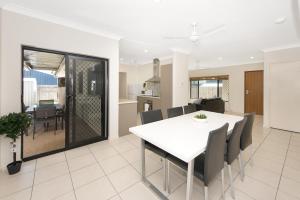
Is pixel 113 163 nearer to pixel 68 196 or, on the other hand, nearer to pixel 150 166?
pixel 150 166

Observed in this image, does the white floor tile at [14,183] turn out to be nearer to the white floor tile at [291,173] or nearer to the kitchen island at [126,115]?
the kitchen island at [126,115]

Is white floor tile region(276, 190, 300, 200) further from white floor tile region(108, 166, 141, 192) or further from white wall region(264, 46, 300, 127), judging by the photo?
white wall region(264, 46, 300, 127)

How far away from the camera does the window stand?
7415 mm

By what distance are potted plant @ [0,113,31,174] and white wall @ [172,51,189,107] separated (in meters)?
3.58

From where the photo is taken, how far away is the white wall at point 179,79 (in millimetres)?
4406

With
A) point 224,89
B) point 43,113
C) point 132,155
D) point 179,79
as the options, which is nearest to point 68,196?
point 132,155

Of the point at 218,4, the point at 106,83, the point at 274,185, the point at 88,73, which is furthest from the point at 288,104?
the point at 88,73

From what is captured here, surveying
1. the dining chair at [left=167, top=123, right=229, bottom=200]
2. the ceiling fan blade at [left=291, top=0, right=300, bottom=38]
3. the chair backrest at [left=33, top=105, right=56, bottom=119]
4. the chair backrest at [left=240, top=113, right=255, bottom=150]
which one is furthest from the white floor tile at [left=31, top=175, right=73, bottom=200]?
the ceiling fan blade at [left=291, top=0, right=300, bottom=38]

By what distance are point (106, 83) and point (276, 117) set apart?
5.07 metres

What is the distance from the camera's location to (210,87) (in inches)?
331

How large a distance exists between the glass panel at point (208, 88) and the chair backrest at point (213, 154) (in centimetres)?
738

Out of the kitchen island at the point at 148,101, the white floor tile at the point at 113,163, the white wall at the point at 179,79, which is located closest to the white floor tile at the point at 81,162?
the white floor tile at the point at 113,163

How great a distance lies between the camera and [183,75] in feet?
15.2

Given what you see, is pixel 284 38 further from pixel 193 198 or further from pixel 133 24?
pixel 193 198
